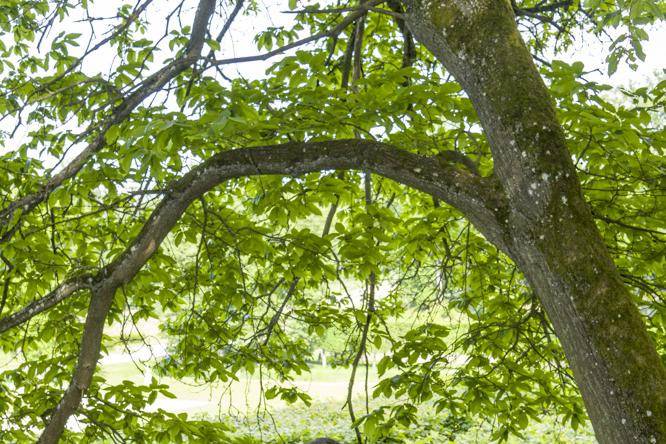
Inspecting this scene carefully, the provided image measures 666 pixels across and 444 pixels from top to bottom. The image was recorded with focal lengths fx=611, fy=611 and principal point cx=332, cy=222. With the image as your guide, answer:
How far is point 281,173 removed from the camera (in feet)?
8.84

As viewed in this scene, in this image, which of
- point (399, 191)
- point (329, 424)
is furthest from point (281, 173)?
point (329, 424)

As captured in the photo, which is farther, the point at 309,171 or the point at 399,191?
the point at 399,191

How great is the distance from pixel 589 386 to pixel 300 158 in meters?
1.42

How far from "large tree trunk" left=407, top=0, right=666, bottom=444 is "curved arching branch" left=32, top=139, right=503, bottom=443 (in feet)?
0.39

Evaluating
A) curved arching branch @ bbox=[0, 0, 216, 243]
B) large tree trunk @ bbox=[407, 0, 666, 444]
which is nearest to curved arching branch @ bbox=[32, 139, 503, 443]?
large tree trunk @ bbox=[407, 0, 666, 444]

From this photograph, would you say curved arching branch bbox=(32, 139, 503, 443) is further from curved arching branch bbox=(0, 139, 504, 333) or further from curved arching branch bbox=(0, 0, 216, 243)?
curved arching branch bbox=(0, 0, 216, 243)

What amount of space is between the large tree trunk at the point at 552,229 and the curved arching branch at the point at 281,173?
0.39 feet

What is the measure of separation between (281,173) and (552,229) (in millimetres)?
1185

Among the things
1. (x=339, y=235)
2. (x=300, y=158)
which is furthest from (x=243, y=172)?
(x=339, y=235)

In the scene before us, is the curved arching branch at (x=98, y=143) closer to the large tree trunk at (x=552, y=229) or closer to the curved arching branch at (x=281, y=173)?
the curved arching branch at (x=281, y=173)

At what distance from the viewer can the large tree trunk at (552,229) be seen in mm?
1889

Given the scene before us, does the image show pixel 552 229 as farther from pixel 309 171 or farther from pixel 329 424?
pixel 329 424

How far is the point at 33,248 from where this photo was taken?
3.84 metres

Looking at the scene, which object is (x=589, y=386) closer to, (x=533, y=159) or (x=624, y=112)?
(x=533, y=159)
